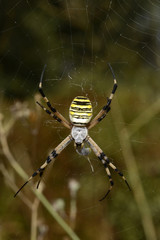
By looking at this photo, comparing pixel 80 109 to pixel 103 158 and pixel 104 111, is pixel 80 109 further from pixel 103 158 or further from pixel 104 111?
pixel 103 158

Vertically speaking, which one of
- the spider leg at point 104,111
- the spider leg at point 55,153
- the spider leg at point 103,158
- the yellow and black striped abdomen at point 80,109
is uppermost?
the yellow and black striped abdomen at point 80,109

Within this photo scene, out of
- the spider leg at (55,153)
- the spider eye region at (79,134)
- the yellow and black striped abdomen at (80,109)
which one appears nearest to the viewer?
the yellow and black striped abdomen at (80,109)

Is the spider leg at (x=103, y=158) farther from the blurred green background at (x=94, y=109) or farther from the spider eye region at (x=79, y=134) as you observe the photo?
the spider eye region at (x=79, y=134)

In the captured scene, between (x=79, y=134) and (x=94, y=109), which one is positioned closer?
(x=79, y=134)

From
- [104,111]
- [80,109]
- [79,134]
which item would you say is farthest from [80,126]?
[80,109]

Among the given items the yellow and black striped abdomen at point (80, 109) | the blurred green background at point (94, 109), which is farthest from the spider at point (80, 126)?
the blurred green background at point (94, 109)

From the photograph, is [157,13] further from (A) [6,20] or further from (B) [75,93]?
(A) [6,20]

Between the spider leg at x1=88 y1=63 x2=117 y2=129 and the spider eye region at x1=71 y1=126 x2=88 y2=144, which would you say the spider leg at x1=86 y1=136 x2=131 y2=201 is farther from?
the spider leg at x1=88 y1=63 x2=117 y2=129
